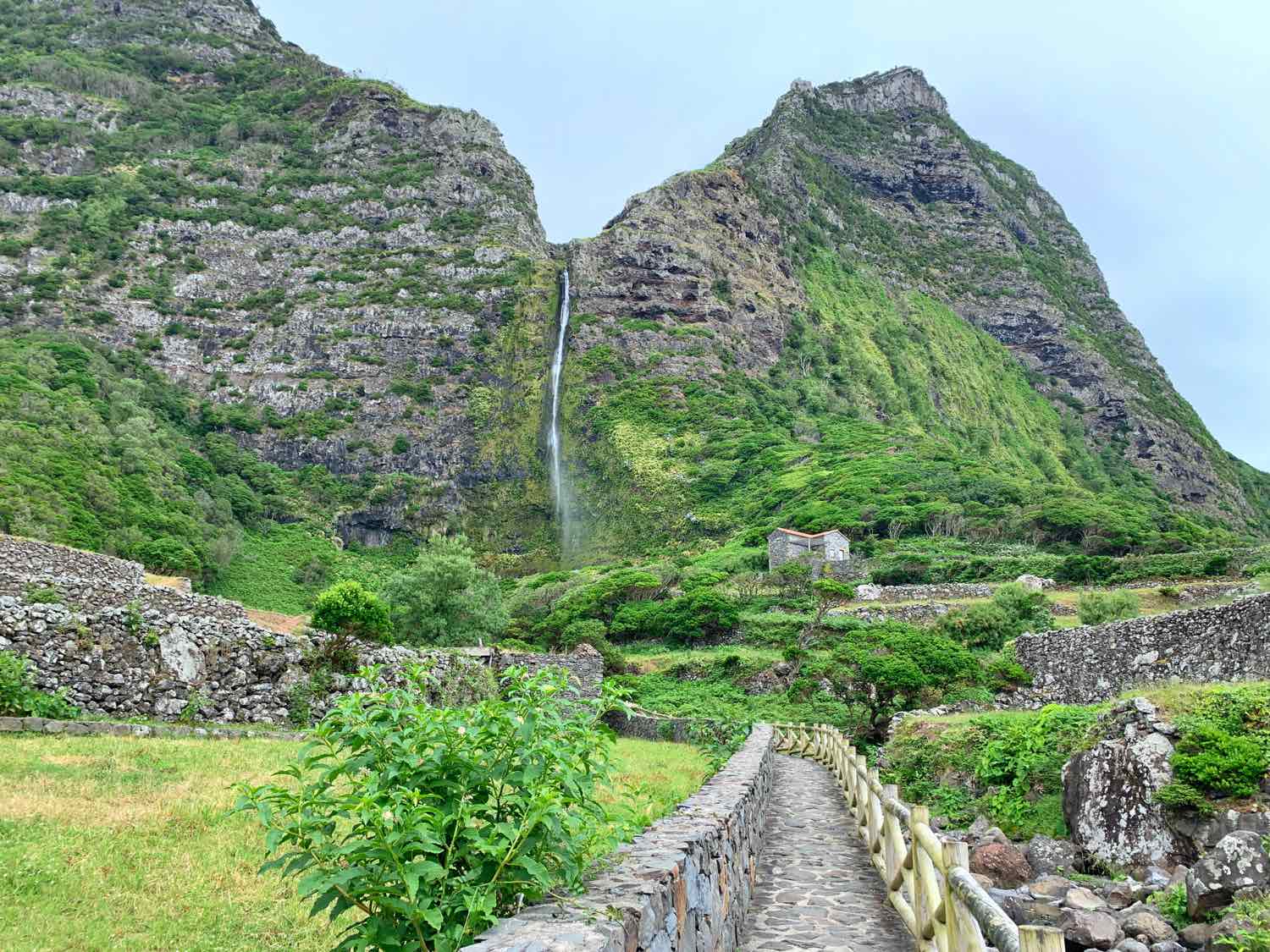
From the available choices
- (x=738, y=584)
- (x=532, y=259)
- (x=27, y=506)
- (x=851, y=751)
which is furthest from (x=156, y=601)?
(x=532, y=259)

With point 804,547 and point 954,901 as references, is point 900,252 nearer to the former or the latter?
point 804,547

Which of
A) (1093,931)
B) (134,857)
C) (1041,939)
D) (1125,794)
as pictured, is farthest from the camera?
(1125,794)

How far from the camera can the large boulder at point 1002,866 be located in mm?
8586

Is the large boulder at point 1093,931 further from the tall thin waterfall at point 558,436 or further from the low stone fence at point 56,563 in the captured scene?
the tall thin waterfall at point 558,436

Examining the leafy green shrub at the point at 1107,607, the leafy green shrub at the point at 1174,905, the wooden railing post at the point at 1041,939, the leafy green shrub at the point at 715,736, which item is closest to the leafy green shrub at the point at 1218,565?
the leafy green shrub at the point at 1107,607

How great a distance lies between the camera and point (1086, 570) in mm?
46719

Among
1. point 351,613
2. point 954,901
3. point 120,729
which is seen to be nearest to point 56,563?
point 351,613

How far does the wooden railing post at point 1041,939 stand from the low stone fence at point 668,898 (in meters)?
1.68

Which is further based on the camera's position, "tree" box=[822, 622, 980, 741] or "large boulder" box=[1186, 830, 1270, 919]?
"tree" box=[822, 622, 980, 741]

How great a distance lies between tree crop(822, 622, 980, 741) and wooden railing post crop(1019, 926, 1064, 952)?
22.2 meters

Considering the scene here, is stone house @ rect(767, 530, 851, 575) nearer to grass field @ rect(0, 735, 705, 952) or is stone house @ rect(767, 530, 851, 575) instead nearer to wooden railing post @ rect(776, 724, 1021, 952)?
wooden railing post @ rect(776, 724, 1021, 952)

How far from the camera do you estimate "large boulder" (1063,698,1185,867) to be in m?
8.59

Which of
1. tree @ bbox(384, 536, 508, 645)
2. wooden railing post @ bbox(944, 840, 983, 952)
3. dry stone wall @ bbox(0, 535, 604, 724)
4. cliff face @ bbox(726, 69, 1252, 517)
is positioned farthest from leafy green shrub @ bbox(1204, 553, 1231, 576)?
cliff face @ bbox(726, 69, 1252, 517)

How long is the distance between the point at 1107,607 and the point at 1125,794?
24341 mm
